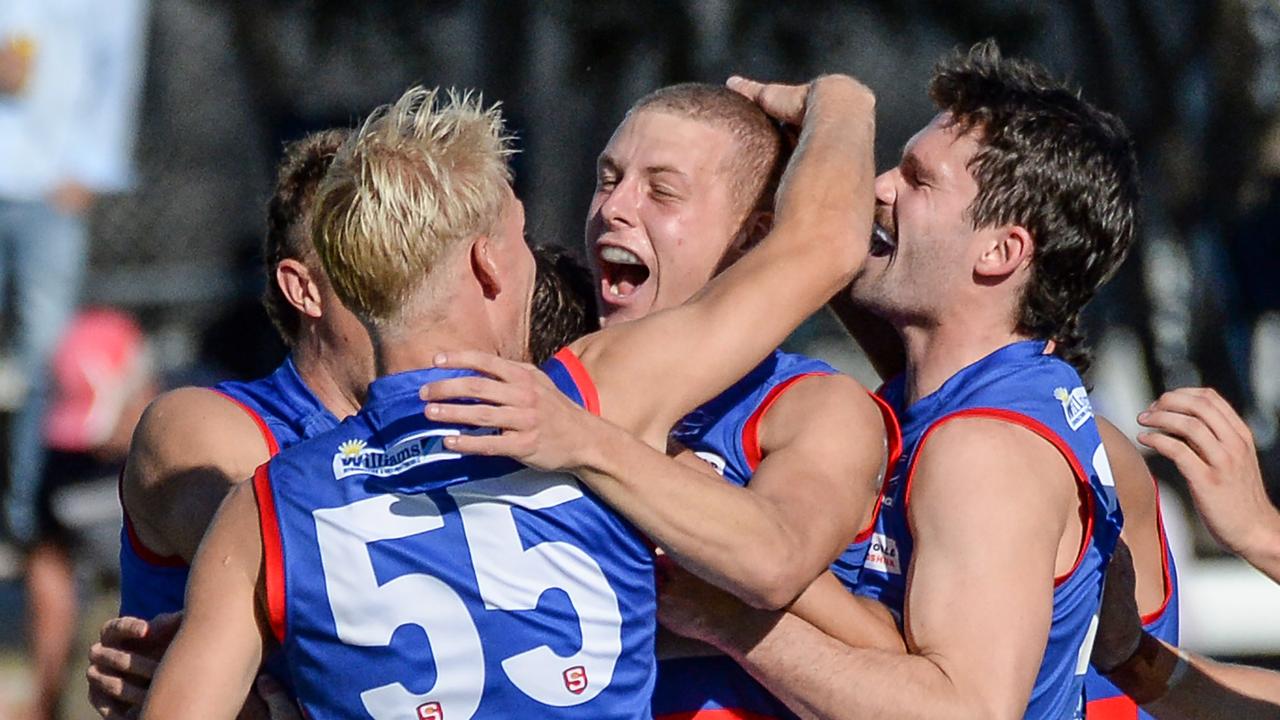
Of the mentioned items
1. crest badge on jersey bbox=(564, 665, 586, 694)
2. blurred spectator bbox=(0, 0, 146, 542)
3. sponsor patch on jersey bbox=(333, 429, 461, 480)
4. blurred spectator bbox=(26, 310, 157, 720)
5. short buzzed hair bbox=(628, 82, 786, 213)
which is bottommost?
blurred spectator bbox=(26, 310, 157, 720)

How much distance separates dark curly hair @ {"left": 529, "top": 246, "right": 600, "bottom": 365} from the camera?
3.38 m

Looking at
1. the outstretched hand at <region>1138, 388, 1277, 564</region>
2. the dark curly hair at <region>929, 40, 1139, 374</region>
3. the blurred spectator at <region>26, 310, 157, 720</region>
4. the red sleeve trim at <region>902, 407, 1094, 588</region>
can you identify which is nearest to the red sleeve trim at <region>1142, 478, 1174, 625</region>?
the outstretched hand at <region>1138, 388, 1277, 564</region>

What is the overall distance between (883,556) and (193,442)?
4.21 feet

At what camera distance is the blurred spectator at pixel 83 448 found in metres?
7.21

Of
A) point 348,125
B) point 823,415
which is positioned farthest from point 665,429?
point 348,125

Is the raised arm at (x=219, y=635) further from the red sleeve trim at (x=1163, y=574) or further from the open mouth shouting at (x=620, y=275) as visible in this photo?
the red sleeve trim at (x=1163, y=574)

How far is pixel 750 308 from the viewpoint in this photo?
2576mm

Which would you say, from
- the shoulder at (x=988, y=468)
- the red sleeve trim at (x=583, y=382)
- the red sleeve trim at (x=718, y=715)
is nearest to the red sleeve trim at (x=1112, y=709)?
the shoulder at (x=988, y=468)

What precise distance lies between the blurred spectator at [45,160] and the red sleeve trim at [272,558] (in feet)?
17.5

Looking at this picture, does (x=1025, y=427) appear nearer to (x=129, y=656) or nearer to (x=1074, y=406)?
(x=1074, y=406)

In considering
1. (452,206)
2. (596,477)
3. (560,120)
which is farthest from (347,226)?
(560,120)

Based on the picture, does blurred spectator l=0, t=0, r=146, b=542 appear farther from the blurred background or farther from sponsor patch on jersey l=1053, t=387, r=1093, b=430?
sponsor patch on jersey l=1053, t=387, r=1093, b=430

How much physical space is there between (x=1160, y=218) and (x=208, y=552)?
18.8 ft

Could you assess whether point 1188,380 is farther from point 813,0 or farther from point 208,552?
point 208,552
